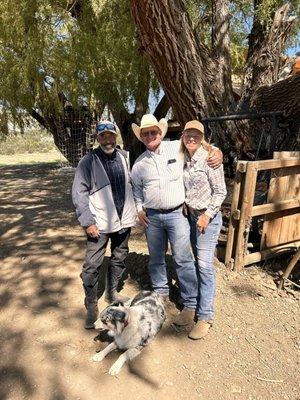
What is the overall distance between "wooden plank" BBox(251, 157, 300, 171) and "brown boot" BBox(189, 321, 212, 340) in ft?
6.59

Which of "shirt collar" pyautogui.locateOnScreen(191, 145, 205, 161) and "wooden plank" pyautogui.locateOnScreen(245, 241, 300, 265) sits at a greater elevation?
"shirt collar" pyautogui.locateOnScreen(191, 145, 205, 161)

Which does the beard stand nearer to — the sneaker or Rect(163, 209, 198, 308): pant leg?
Rect(163, 209, 198, 308): pant leg

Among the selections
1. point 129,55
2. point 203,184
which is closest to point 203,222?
point 203,184

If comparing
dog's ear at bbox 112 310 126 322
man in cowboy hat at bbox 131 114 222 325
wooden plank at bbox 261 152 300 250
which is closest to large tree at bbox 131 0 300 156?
wooden plank at bbox 261 152 300 250

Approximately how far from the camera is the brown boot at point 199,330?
3.66 m

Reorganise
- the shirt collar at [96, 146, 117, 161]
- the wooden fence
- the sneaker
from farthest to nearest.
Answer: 1. the wooden fence
2. the sneaker
3. the shirt collar at [96, 146, 117, 161]

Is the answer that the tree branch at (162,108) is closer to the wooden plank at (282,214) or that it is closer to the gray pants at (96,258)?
the wooden plank at (282,214)

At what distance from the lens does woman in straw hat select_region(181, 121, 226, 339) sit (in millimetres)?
3445

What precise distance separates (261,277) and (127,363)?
239 cm

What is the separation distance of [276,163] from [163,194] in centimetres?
200

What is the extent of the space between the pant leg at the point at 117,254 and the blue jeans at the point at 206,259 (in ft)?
2.29

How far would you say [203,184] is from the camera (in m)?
3.50

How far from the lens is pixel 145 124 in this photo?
343 centimetres

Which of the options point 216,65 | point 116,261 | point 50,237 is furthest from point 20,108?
point 116,261
